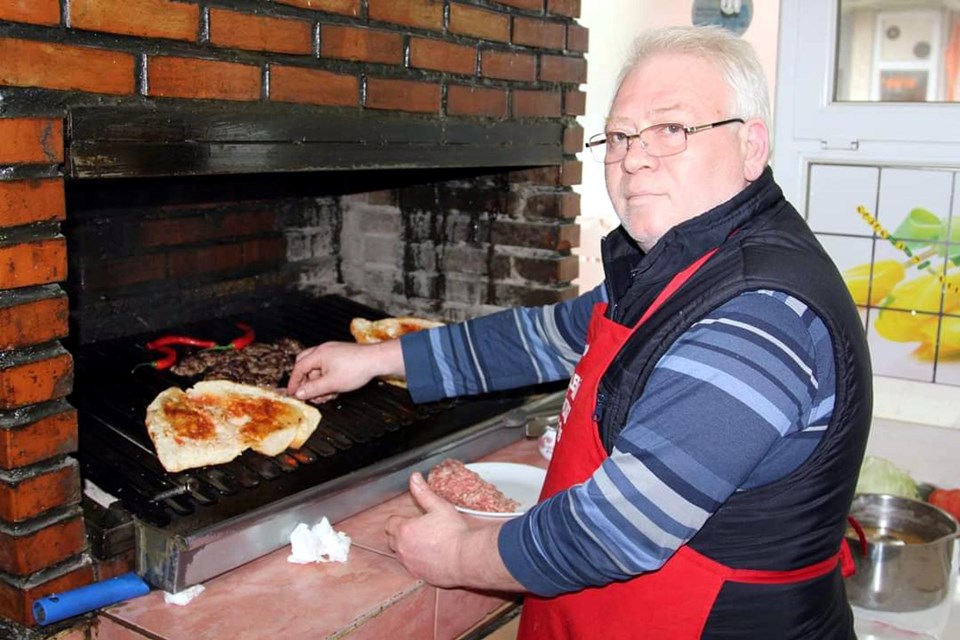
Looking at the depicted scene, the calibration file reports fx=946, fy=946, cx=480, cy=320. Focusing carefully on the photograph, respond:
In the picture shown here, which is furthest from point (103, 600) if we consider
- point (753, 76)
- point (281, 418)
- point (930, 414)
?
point (930, 414)

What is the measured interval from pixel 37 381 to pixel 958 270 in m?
2.79

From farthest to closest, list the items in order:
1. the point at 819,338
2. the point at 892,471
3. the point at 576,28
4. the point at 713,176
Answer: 1. the point at 576,28
2. the point at 892,471
3. the point at 713,176
4. the point at 819,338

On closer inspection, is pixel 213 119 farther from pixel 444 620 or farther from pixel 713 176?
pixel 444 620

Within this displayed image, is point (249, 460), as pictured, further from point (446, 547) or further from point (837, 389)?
point (837, 389)

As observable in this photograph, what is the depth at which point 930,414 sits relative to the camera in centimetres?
322

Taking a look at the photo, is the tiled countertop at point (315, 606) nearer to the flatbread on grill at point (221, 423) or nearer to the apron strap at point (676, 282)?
the flatbread on grill at point (221, 423)


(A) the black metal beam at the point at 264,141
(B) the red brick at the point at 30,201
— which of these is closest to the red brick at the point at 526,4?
(A) the black metal beam at the point at 264,141

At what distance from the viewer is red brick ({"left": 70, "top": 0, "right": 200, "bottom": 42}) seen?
5.52ft

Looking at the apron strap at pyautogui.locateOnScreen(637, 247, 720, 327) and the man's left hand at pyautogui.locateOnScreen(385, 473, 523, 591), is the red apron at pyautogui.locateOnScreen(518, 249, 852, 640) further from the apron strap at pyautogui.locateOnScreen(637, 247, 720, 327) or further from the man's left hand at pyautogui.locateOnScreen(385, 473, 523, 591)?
the man's left hand at pyautogui.locateOnScreen(385, 473, 523, 591)

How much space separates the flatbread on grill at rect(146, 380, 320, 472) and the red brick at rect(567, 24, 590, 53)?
1488 mm

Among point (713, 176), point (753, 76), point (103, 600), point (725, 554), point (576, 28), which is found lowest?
point (103, 600)

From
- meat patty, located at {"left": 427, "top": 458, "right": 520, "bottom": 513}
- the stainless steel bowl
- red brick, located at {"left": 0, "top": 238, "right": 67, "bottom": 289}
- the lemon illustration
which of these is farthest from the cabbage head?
red brick, located at {"left": 0, "top": 238, "right": 67, "bottom": 289}

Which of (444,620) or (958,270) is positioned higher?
(958,270)

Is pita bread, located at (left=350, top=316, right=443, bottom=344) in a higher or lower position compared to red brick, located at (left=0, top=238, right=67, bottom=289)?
lower
